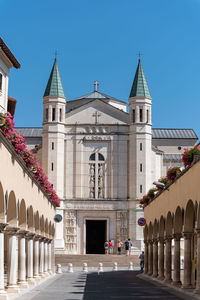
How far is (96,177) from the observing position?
68.1 metres

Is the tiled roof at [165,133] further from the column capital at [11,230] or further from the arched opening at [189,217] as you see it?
the column capital at [11,230]

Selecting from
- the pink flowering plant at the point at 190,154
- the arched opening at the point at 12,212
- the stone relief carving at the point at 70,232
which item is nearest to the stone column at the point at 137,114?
the stone relief carving at the point at 70,232

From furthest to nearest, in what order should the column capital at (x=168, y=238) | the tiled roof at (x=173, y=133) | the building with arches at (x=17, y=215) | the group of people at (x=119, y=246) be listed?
1. the tiled roof at (x=173, y=133)
2. the group of people at (x=119, y=246)
3. the column capital at (x=168, y=238)
4. the building with arches at (x=17, y=215)

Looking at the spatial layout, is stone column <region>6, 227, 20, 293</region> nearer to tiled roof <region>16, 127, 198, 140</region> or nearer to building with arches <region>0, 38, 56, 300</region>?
building with arches <region>0, 38, 56, 300</region>

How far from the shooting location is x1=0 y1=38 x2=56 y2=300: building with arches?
61.1 feet

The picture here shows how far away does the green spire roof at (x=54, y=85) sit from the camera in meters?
67.7

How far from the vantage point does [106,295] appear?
933 inches

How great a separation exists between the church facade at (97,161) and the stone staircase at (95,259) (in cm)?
491

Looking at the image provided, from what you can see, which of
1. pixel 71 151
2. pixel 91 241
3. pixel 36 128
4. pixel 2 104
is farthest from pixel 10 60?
pixel 36 128

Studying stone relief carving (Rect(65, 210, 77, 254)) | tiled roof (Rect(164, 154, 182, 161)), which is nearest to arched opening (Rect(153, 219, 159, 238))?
stone relief carving (Rect(65, 210, 77, 254))

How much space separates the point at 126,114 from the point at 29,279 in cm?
4222

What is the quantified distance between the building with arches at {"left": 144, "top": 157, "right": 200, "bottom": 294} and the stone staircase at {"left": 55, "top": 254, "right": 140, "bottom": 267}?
827 inches

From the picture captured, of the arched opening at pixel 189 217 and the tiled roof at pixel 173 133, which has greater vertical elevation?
the tiled roof at pixel 173 133

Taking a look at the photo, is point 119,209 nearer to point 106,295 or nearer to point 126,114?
point 126,114
